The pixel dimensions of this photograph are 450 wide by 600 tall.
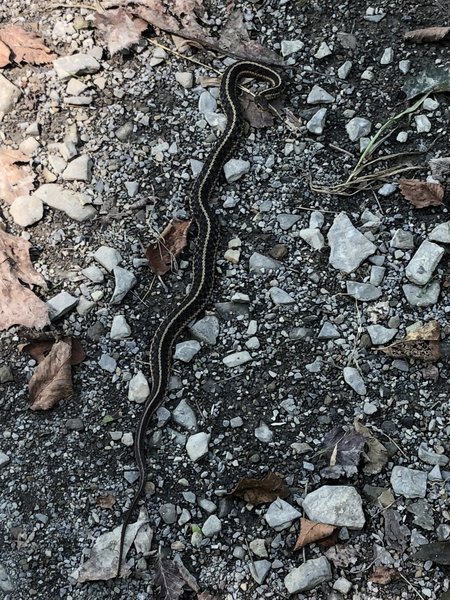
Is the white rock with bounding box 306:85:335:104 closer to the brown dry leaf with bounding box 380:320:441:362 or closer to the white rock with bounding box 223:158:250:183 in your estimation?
the white rock with bounding box 223:158:250:183

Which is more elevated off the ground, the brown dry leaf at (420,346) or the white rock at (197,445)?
the brown dry leaf at (420,346)

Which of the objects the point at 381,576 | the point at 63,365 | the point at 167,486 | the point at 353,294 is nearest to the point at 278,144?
the point at 353,294

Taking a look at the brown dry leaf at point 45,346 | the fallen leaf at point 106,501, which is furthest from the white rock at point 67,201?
the fallen leaf at point 106,501

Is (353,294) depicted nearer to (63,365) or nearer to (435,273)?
(435,273)

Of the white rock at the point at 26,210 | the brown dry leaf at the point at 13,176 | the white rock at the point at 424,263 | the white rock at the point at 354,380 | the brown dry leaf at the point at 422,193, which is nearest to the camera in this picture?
the white rock at the point at 354,380

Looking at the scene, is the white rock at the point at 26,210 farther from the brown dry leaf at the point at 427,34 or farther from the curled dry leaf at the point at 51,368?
the brown dry leaf at the point at 427,34

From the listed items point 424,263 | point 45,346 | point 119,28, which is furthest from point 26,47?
point 424,263
